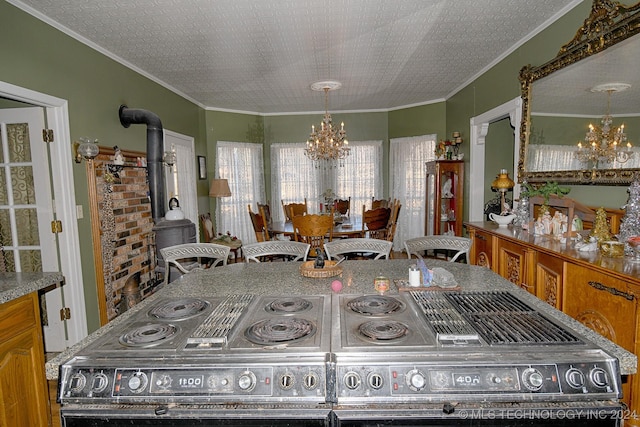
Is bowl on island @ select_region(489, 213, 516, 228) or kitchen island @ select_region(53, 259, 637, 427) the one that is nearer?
kitchen island @ select_region(53, 259, 637, 427)

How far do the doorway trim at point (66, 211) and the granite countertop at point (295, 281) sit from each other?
1.65m

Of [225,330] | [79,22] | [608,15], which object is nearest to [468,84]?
[608,15]

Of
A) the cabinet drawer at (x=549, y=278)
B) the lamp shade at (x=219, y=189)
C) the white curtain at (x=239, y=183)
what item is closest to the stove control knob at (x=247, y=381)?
the cabinet drawer at (x=549, y=278)

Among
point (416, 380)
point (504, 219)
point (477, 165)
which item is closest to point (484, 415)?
point (416, 380)

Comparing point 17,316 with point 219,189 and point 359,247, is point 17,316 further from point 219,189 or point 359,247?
point 219,189

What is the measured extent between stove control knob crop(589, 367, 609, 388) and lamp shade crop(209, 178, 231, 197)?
16.9ft

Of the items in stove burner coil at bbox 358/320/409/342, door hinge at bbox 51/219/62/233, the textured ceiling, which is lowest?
stove burner coil at bbox 358/320/409/342

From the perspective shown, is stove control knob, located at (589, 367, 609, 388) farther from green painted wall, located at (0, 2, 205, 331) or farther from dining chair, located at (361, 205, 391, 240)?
green painted wall, located at (0, 2, 205, 331)

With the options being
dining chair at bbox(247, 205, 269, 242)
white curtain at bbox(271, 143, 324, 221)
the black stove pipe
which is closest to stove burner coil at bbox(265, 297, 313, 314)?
dining chair at bbox(247, 205, 269, 242)

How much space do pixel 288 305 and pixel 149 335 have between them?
1.68ft

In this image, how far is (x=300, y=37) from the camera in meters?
3.18

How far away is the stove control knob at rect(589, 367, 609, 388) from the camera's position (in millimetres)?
995

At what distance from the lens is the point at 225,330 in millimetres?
1213

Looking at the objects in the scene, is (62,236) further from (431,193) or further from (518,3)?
(431,193)
